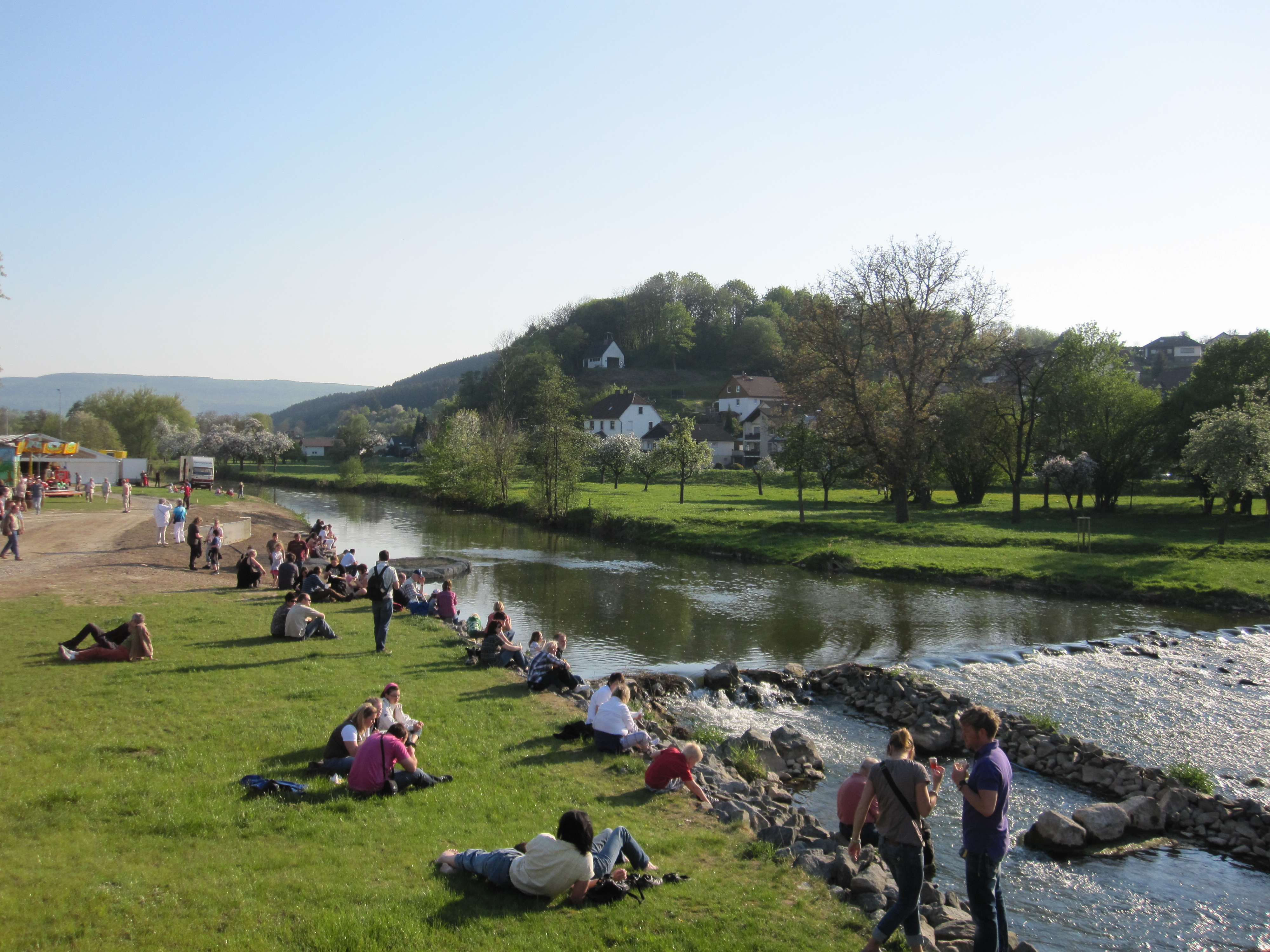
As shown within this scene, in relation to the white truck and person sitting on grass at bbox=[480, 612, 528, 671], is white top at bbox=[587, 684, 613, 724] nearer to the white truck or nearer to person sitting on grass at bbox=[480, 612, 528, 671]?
person sitting on grass at bbox=[480, 612, 528, 671]

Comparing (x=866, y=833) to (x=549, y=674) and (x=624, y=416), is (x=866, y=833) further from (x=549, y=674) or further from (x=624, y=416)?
(x=624, y=416)

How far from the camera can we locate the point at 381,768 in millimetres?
9258

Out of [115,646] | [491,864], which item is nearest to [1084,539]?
[491,864]

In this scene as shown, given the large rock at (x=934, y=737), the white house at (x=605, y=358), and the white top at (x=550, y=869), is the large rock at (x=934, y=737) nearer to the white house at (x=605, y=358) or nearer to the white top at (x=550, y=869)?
the white top at (x=550, y=869)

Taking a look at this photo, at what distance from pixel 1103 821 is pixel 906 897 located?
6422mm

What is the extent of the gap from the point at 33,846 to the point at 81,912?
1538 mm

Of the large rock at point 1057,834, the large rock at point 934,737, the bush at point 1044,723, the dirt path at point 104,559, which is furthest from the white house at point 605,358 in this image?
the large rock at point 1057,834

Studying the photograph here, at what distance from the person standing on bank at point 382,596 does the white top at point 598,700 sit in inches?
249

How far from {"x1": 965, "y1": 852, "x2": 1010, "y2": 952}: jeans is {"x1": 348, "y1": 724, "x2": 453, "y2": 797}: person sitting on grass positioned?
6.09 meters

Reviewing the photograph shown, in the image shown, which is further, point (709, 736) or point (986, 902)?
point (709, 736)

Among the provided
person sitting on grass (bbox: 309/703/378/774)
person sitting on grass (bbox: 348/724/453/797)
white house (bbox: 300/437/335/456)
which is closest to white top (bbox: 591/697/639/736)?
person sitting on grass (bbox: 348/724/453/797)

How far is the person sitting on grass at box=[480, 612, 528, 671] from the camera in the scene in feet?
55.5

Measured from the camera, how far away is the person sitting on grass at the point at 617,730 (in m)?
11.6

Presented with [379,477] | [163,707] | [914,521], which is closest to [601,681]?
[163,707]
